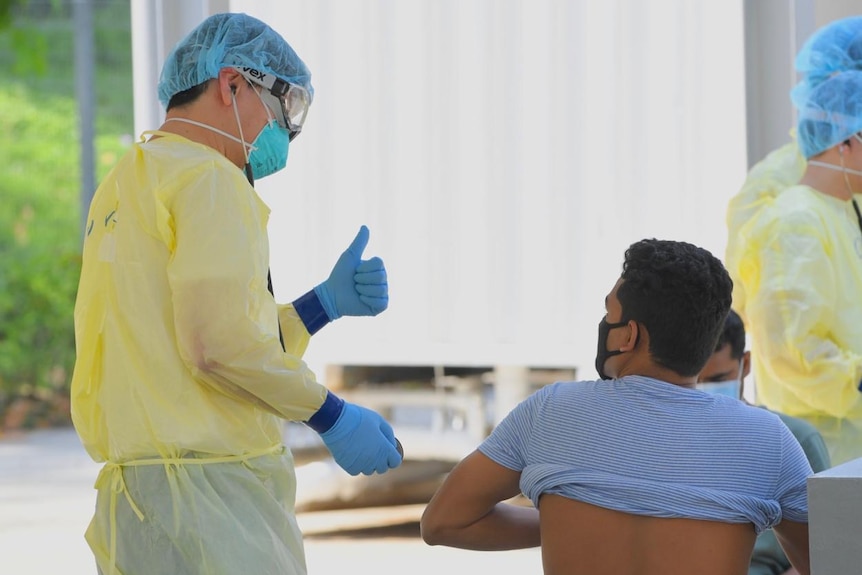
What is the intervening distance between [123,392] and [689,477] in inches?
30.9

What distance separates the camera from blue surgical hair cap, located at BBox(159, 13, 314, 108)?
173 cm

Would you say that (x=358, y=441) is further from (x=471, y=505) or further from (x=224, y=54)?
(x=224, y=54)

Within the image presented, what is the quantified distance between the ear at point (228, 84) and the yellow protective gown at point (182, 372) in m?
0.13

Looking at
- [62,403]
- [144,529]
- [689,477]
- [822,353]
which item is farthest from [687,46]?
[62,403]

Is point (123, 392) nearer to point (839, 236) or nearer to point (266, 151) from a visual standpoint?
point (266, 151)

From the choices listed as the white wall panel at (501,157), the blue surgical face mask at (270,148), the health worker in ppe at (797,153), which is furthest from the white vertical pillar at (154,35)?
the health worker in ppe at (797,153)

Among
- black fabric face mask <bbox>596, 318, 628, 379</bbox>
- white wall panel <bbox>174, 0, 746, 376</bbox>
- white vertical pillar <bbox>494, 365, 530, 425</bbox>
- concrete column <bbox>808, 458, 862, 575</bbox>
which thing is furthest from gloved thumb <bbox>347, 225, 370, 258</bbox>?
white vertical pillar <bbox>494, 365, 530, 425</bbox>

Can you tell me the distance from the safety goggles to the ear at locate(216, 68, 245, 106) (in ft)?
0.04

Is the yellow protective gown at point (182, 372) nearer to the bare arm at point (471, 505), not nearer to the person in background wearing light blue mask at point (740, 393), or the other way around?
Result: the bare arm at point (471, 505)

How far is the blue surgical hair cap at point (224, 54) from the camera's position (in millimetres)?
1726

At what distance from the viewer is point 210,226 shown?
1545 mm

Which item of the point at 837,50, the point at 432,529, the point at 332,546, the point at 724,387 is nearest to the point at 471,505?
the point at 432,529

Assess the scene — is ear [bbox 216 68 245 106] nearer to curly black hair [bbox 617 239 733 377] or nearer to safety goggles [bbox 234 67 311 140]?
safety goggles [bbox 234 67 311 140]

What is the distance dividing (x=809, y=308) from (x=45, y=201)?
7.06 metres
